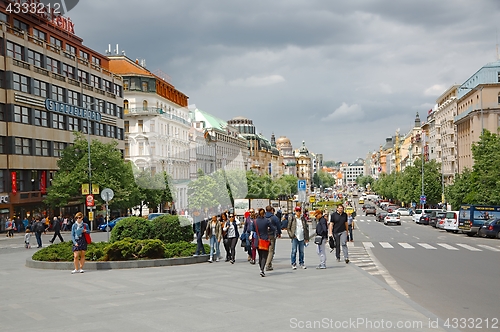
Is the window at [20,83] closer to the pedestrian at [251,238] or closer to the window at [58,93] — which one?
the window at [58,93]

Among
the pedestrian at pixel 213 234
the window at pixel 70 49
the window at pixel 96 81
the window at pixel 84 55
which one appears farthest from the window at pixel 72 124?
the pedestrian at pixel 213 234

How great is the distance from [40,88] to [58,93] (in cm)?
381

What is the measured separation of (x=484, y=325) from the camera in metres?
9.64

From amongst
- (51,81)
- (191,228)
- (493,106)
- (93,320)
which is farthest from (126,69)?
(93,320)

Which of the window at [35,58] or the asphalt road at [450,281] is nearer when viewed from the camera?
the asphalt road at [450,281]

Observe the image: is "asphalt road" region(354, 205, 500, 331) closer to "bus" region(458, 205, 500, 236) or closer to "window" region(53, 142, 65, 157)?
"bus" region(458, 205, 500, 236)

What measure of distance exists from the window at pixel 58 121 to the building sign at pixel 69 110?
64 centimetres

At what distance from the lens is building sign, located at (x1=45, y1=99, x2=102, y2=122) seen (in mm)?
55469

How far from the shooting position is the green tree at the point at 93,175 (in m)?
51.8

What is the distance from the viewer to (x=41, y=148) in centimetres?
5472

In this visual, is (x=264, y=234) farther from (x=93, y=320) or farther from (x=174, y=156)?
(x=174, y=156)

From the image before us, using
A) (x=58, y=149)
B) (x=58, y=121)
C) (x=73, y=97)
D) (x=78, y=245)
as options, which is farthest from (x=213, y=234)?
(x=73, y=97)

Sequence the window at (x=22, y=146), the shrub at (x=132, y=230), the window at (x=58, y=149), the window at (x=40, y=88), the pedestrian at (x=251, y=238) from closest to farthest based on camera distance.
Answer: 1. the pedestrian at (x=251, y=238)
2. the shrub at (x=132, y=230)
3. the window at (x=22, y=146)
4. the window at (x=40, y=88)
5. the window at (x=58, y=149)

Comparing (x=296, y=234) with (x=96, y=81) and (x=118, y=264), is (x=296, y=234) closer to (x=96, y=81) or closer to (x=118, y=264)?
(x=118, y=264)
